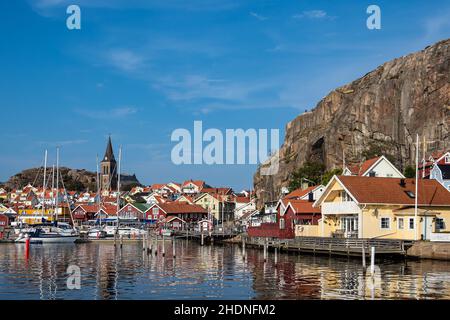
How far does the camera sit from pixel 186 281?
40.4m

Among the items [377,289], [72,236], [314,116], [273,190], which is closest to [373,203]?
[377,289]

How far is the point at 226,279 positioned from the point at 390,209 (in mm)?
23971

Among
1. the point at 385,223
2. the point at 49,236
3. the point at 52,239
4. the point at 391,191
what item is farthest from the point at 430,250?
the point at 49,236

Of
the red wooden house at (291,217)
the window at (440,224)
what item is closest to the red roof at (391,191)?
the window at (440,224)

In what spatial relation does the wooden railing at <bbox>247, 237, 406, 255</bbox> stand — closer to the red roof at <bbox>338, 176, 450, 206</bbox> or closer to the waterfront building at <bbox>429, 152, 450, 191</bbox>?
the red roof at <bbox>338, 176, 450, 206</bbox>

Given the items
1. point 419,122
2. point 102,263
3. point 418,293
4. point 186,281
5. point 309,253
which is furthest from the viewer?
point 419,122

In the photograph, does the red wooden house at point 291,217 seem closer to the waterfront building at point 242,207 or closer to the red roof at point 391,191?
the red roof at point 391,191

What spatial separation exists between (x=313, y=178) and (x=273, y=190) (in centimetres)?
2792

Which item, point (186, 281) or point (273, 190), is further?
point (273, 190)

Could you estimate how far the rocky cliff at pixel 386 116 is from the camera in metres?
119

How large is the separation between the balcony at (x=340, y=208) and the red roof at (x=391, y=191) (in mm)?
1278

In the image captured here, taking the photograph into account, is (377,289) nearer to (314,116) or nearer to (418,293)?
(418,293)

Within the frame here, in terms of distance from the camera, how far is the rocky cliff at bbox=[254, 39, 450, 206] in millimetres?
119000

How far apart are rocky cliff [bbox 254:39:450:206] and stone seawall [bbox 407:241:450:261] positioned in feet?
214
